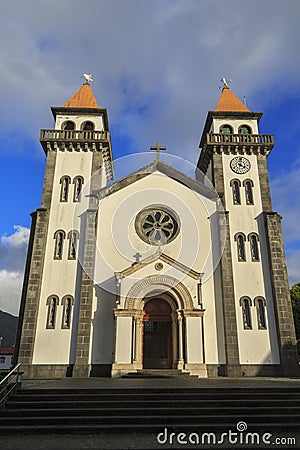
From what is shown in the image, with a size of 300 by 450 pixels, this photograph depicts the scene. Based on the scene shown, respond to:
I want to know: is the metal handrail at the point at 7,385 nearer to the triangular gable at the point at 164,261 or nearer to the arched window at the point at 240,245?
the triangular gable at the point at 164,261

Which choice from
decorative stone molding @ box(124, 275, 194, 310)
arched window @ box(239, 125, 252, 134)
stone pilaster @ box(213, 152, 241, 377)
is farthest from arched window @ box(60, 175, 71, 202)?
arched window @ box(239, 125, 252, 134)

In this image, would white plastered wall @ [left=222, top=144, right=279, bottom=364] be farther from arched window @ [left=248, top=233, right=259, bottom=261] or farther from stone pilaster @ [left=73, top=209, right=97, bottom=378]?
stone pilaster @ [left=73, top=209, right=97, bottom=378]

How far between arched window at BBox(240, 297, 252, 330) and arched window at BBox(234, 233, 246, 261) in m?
2.48

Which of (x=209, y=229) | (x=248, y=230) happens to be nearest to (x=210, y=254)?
(x=209, y=229)

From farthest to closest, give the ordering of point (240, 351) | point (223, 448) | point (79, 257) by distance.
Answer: point (79, 257), point (240, 351), point (223, 448)

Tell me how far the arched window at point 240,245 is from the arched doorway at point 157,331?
543 centimetres

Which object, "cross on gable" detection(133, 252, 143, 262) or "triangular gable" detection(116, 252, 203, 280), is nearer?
"triangular gable" detection(116, 252, 203, 280)

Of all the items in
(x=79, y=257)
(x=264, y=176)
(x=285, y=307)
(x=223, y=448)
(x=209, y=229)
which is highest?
(x=264, y=176)

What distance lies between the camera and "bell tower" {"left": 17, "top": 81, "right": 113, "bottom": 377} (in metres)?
18.3

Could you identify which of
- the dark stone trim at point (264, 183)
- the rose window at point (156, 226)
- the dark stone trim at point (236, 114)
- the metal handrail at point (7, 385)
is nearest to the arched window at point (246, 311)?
the rose window at point (156, 226)

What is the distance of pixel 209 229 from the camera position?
68.9ft

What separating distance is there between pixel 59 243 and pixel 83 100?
12244 mm

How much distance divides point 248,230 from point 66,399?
15256 mm

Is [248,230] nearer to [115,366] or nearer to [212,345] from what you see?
[212,345]
